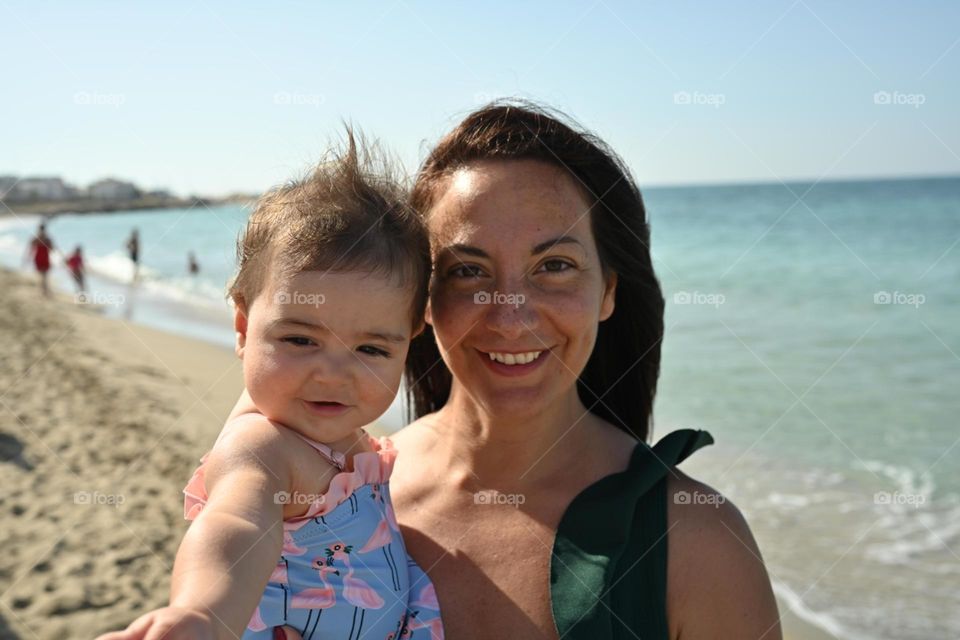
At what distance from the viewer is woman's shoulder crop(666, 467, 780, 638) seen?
2.35m

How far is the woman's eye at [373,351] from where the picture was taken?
230cm

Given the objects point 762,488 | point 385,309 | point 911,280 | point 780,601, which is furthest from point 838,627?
point 911,280

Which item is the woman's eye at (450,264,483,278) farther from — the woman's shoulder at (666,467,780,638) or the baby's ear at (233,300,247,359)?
the woman's shoulder at (666,467,780,638)

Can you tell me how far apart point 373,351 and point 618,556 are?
82 centimetres

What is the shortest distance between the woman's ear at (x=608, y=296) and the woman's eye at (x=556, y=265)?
262mm

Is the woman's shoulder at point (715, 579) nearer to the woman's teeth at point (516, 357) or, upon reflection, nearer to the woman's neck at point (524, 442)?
the woman's neck at point (524, 442)

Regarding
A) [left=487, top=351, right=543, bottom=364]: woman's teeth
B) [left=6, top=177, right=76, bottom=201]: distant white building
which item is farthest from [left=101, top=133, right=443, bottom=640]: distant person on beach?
[left=6, top=177, right=76, bottom=201]: distant white building

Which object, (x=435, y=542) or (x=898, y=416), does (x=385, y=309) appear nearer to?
(x=435, y=542)

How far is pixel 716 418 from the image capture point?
9273mm

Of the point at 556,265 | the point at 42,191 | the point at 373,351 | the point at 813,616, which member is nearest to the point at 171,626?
the point at 373,351

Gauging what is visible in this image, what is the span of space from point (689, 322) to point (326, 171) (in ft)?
40.3

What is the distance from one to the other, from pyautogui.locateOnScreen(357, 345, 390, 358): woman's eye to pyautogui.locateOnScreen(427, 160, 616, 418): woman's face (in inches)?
15.7

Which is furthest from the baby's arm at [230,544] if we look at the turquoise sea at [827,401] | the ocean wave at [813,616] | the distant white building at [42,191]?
the distant white building at [42,191]

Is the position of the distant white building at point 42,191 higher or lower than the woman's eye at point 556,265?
higher
